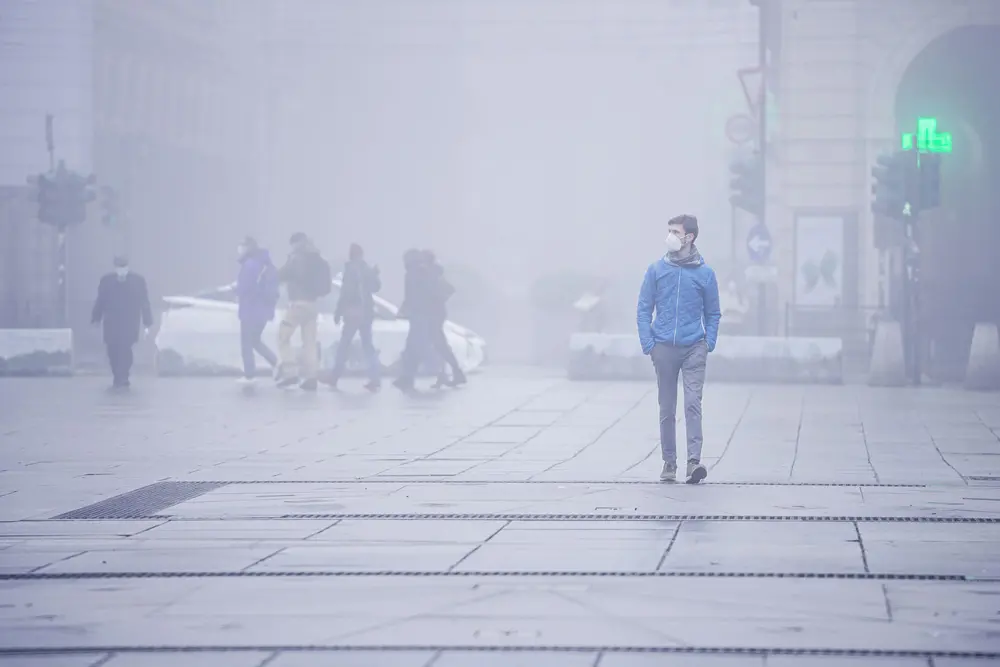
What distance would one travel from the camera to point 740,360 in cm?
2112

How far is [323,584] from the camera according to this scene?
23.1ft

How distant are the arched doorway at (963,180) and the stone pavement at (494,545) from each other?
11796 mm

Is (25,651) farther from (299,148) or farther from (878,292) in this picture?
(299,148)

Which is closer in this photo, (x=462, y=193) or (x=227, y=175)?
(x=227, y=175)

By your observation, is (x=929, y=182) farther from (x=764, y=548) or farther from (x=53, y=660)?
(x=53, y=660)

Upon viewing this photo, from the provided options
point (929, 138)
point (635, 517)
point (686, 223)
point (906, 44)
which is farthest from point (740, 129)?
point (635, 517)

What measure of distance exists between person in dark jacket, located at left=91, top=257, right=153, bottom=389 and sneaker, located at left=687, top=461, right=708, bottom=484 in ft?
35.8

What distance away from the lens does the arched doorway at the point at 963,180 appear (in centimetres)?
2617

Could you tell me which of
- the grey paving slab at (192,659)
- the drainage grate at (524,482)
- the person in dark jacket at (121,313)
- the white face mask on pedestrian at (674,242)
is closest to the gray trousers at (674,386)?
the drainage grate at (524,482)

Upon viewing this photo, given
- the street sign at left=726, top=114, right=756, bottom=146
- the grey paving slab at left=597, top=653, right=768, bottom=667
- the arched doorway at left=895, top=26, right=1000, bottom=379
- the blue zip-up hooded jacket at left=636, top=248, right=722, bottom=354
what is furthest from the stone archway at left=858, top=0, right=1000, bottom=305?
the grey paving slab at left=597, top=653, right=768, bottom=667

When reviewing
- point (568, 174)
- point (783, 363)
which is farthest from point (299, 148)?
point (783, 363)

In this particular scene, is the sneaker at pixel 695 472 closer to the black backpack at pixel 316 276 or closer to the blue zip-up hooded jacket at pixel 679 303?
the blue zip-up hooded jacket at pixel 679 303

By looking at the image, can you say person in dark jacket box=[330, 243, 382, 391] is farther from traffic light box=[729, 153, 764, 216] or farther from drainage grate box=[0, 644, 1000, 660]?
drainage grate box=[0, 644, 1000, 660]

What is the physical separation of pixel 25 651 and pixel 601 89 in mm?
56001
